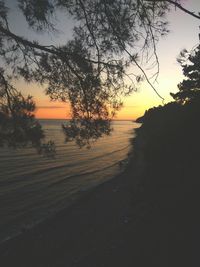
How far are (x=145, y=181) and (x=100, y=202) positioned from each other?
296 inches

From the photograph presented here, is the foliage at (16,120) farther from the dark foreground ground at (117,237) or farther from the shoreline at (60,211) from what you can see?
the shoreline at (60,211)

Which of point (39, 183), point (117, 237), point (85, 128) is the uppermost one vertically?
point (85, 128)

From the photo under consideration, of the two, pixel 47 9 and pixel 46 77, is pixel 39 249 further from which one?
pixel 47 9

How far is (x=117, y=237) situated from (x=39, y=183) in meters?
12.2

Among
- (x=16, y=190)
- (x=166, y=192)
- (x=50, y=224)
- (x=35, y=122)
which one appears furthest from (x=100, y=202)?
(x=35, y=122)

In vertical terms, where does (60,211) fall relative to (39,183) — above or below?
below

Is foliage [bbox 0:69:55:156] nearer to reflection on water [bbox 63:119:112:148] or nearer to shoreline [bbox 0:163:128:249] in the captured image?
reflection on water [bbox 63:119:112:148]

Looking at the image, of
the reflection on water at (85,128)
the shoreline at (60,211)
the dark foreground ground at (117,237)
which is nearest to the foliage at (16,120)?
the reflection on water at (85,128)

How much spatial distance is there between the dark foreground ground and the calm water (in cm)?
107

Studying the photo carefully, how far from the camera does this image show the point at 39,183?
71.7 feet

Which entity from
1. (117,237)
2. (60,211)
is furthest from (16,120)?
(60,211)

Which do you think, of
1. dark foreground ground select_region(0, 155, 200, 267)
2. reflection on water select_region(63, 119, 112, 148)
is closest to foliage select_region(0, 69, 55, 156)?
reflection on water select_region(63, 119, 112, 148)

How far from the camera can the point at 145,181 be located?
1012 cm

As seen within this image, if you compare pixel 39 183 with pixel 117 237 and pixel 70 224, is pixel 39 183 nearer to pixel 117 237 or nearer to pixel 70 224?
pixel 70 224
